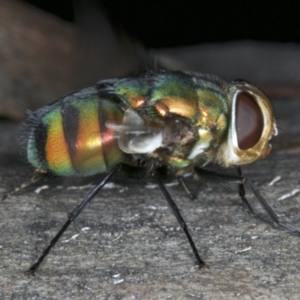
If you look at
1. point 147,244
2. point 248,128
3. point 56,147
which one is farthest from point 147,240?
point 248,128

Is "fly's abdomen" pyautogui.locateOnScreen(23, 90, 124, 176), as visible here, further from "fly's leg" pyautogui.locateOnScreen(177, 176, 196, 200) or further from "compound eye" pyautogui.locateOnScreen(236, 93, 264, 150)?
"compound eye" pyautogui.locateOnScreen(236, 93, 264, 150)

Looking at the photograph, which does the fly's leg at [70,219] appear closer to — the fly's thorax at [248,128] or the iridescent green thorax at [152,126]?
the iridescent green thorax at [152,126]

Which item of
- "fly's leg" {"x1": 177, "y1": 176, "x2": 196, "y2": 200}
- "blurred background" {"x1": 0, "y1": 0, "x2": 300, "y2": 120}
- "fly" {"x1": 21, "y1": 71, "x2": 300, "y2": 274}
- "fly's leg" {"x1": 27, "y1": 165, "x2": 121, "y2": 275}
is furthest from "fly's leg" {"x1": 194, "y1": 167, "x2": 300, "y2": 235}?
"blurred background" {"x1": 0, "y1": 0, "x2": 300, "y2": 120}

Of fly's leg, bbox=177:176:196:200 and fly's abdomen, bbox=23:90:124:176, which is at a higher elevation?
fly's abdomen, bbox=23:90:124:176

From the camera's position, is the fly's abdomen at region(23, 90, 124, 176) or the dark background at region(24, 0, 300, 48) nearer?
the fly's abdomen at region(23, 90, 124, 176)

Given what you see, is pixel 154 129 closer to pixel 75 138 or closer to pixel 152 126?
pixel 152 126

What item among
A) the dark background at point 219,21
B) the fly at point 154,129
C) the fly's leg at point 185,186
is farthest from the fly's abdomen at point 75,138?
the dark background at point 219,21
